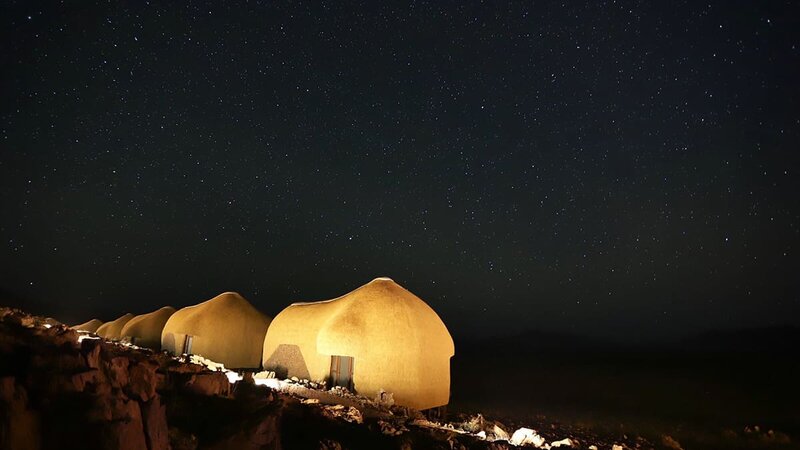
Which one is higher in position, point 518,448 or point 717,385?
point 518,448

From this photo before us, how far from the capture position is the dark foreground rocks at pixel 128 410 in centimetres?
455

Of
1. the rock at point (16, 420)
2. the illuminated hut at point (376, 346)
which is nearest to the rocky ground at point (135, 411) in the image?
the rock at point (16, 420)

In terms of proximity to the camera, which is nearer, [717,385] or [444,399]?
[444,399]

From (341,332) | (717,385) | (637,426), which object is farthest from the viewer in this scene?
(717,385)

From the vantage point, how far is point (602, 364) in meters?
48.9

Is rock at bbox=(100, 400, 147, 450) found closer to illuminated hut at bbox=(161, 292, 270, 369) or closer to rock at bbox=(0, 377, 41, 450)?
rock at bbox=(0, 377, 41, 450)

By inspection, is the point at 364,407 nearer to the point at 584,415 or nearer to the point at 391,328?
the point at 391,328

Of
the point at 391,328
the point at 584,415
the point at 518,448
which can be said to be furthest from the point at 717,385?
the point at 518,448

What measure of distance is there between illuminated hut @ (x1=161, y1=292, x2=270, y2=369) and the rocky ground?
652 inches

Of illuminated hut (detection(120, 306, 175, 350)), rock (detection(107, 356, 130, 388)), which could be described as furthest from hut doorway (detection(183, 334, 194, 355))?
rock (detection(107, 356, 130, 388))

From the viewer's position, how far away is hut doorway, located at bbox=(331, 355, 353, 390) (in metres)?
16.4

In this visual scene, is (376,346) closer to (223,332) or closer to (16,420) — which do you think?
(16,420)

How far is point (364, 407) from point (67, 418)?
9.01 meters

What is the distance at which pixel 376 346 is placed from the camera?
1614cm
